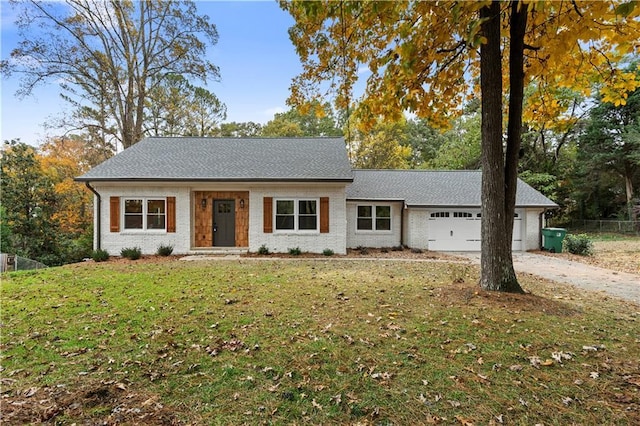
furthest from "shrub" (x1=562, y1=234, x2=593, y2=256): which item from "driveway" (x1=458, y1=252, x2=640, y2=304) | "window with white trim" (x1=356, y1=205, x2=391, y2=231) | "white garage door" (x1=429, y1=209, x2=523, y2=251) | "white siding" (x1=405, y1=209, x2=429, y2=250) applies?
"window with white trim" (x1=356, y1=205, x2=391, y2=231)

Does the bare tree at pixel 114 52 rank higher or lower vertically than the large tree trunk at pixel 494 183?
higher

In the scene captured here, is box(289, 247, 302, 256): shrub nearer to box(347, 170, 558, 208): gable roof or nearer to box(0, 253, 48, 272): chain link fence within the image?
box(347, 170, 558, 208): gable roof

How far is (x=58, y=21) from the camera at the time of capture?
18.3 meters

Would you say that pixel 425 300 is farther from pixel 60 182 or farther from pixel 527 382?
pixel 60 182

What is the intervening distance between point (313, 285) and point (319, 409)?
4.61m

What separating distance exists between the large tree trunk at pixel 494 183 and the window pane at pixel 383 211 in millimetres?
9678

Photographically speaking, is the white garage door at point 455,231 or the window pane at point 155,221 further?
the white garage door at point 455,231

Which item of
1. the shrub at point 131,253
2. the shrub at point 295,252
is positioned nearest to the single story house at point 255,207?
the shrub at point 295,252

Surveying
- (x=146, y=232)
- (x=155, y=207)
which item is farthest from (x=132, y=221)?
(x=155, y=207)

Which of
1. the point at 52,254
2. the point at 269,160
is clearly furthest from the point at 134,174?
the point at 52,254

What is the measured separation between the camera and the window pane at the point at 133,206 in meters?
13.2

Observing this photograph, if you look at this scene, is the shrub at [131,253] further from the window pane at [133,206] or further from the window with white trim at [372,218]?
the window with white trim at [372,218]

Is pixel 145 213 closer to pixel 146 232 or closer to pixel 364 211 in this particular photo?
pixel 146 232

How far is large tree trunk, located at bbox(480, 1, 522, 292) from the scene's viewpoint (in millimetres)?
5887
